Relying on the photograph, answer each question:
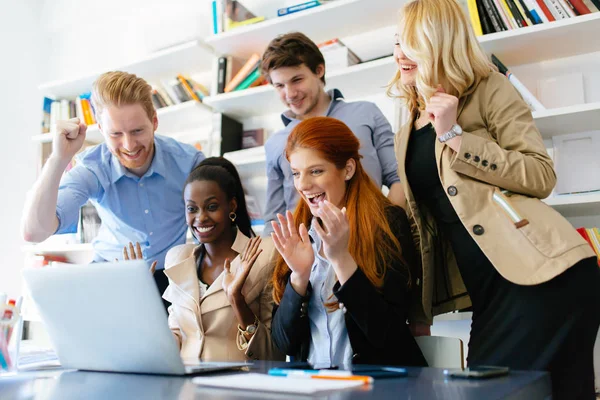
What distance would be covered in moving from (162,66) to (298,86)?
71.0 inches

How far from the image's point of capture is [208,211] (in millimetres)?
1798

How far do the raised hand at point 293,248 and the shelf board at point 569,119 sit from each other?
144 cm

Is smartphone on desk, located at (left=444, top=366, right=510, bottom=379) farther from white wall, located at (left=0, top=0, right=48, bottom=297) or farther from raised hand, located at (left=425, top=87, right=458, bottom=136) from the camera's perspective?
white wall, located at (left=0, top=0, right=48, bottom=297)

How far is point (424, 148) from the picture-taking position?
1.45 m

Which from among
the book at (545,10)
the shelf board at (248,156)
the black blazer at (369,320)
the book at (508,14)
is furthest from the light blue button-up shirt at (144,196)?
the book at (545,10)

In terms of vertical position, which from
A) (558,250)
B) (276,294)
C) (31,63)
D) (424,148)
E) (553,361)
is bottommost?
(553,361)

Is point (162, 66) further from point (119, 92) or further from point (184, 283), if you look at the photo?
point (184, 283)

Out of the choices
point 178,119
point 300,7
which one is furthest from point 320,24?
point 178,119

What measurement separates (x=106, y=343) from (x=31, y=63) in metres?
3.96

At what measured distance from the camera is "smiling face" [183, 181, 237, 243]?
1782mm

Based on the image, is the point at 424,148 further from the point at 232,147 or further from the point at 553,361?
the point at 232,147

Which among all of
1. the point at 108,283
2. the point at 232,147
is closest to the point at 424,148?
the point at 108,283

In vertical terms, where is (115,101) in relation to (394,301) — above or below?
above

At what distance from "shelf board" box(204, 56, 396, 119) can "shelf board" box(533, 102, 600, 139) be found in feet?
2.37
